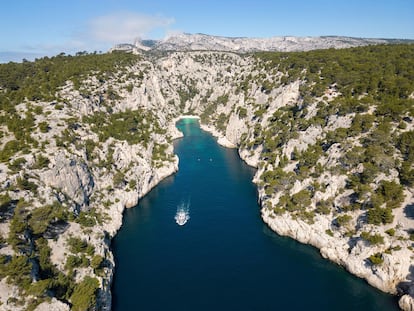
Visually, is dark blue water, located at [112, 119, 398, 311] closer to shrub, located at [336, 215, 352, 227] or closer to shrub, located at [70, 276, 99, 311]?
shrub, located at [70, 276, 99, 311]

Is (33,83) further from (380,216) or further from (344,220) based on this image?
(380,216)

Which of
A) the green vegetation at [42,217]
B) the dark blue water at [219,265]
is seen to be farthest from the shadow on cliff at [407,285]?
the green vegetation at [42,217]

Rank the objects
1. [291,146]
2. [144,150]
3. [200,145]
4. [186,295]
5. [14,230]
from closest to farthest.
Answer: [14,230]
[186,295]
[291,146]
[144,150]
[200,145]

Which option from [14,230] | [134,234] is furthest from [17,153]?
[134,234]

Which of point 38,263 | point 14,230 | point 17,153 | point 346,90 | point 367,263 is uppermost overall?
point 346,90

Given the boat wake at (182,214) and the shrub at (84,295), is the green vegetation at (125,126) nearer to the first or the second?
the boat wake at (182,214)

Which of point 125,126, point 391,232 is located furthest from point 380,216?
point 125,126

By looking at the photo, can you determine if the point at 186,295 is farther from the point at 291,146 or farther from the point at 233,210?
the point at 291,146
